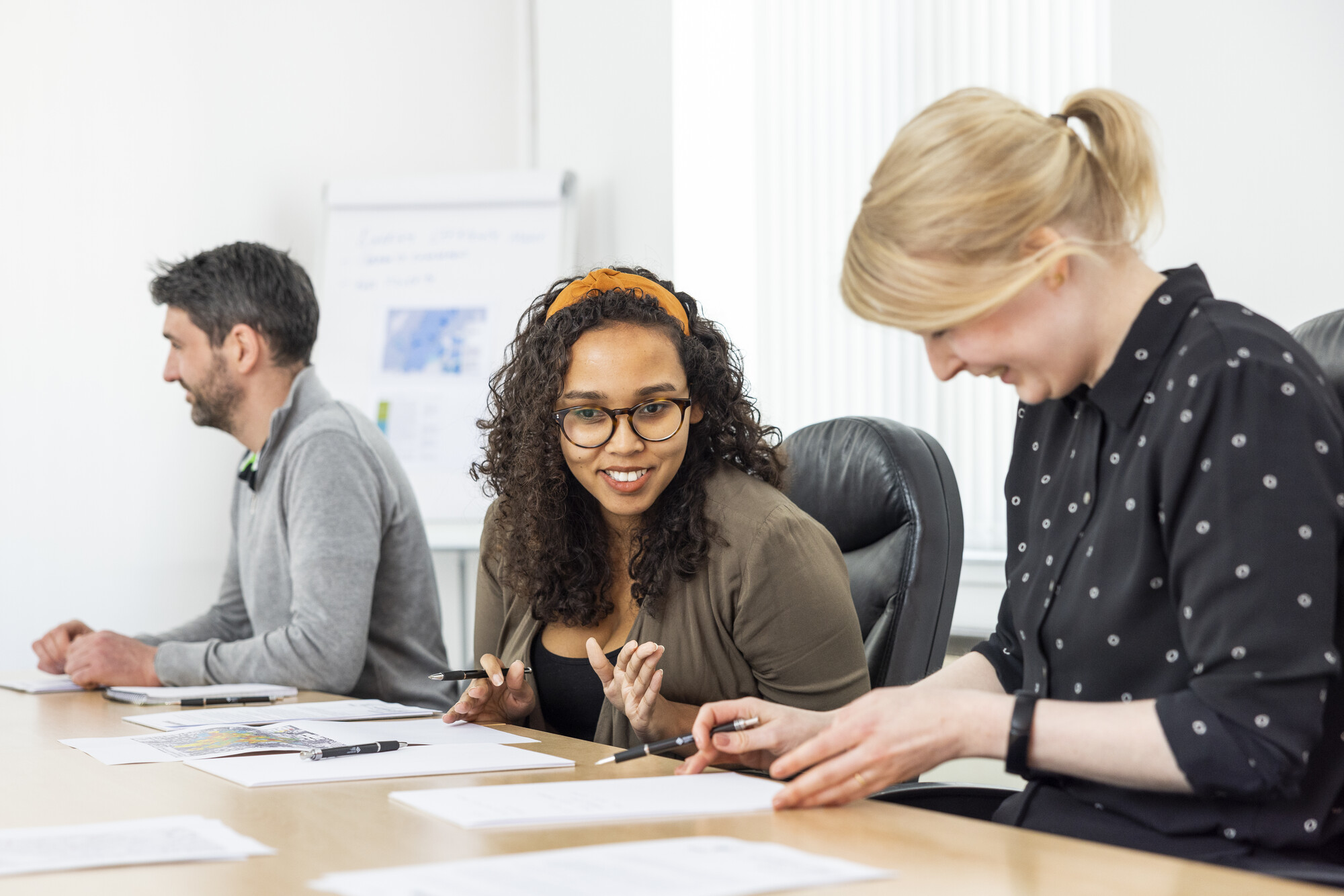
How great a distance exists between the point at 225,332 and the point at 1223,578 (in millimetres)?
2102

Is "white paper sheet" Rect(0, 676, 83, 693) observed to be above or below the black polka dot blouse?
below

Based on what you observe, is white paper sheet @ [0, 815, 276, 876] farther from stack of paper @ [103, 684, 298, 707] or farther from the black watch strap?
stack of paper @ [103, 684, 298, 707]

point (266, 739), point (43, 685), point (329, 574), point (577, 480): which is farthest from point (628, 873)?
point (43, 685)

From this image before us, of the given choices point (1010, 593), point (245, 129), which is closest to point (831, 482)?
point (1010, 593)

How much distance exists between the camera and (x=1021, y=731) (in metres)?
0.98

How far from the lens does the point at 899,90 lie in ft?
10.1

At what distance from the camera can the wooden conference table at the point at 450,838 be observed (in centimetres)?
80

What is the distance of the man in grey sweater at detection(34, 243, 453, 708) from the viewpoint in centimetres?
205

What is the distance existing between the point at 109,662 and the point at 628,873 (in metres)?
1.51

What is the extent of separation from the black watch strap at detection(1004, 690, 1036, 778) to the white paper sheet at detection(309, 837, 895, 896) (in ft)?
0.65

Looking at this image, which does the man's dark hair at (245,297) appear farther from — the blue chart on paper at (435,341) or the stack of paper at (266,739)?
the stack of paper at (266,739)

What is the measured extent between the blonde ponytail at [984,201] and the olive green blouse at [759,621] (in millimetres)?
588

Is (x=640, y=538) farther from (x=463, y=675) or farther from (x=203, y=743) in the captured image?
(x=203, y=743)

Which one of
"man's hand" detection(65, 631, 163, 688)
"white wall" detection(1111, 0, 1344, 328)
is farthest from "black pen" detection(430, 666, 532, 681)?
"white wall" detection(1111, 0, 1344, 328)
